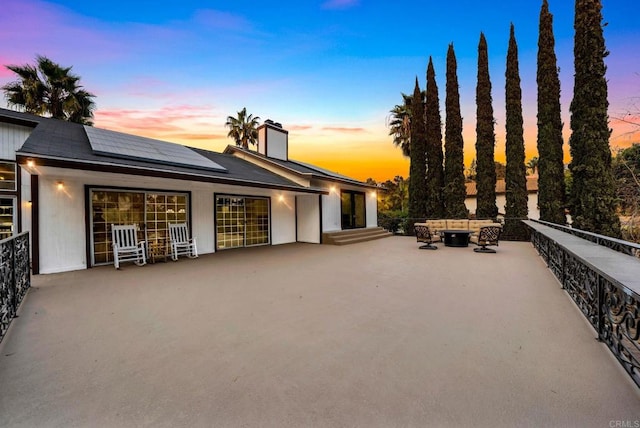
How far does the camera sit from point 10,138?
690 centimetres

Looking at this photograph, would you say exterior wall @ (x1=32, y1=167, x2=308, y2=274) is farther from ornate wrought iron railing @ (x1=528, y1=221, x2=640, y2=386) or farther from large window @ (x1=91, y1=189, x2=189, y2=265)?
ornate wrought iron railing @ (x1=528, y1=221, x2=640, y2=386)

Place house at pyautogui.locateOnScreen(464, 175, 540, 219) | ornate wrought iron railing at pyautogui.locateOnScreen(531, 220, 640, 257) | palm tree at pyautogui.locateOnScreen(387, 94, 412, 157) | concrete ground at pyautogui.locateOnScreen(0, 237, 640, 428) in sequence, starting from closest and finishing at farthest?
concrete ground at pyautogui.locateOnScreen(0, 237, 640, 428) → ornate wrought iron railing at pyautogui.locateOnScreen(531, 220, 640, 257) → palm tree at pyautogui.locateOnScreen(387, 94, 412, 157) → house at pyautogui.locateOnScreen(464, 175, 540, 219)

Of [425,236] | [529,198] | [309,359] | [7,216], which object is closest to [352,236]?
[425,236]

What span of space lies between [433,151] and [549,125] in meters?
5.15

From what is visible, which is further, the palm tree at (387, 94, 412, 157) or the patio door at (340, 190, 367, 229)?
the palm tree at (387, 94, 412, 157)

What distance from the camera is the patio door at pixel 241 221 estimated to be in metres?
9.60

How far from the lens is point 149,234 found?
793 cm

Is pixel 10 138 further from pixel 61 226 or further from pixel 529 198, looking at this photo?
pixel 529 198

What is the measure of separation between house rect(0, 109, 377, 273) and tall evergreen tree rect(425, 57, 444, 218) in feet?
25.4

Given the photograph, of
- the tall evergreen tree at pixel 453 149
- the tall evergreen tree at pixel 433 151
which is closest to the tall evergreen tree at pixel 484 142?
the tall evergreen tree at pixel 453 149

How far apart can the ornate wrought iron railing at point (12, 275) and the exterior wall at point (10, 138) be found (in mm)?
3840

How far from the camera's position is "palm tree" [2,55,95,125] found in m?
11.6

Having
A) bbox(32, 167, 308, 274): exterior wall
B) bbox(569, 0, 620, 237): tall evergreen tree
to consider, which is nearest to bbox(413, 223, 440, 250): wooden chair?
bbox(569, 0, 620, 237): tall evergreen tree

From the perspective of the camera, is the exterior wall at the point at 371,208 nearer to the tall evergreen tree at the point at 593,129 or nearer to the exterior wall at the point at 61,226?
the tall evergreen tree at the point at 593,129
